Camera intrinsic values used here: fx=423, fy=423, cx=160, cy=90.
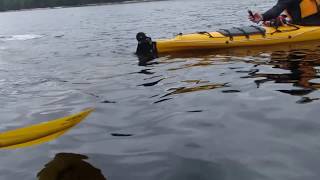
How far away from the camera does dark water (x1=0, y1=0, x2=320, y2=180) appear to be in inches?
179

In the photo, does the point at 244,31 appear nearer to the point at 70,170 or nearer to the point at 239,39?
the point at 239,39

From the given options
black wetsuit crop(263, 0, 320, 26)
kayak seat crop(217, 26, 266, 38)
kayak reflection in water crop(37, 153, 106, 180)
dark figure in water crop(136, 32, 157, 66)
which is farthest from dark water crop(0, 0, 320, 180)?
black wetsuit crop(263, 0, 320, 26)

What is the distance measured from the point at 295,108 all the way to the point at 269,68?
9.86 ft

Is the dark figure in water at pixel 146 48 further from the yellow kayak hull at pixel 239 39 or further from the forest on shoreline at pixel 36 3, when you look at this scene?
the forest on shoreline at pixel 36 3

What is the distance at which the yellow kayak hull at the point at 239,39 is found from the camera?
11.6 metres

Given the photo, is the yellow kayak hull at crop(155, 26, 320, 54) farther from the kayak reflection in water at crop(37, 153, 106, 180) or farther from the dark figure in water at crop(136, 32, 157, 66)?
the kayak reflection in water at crop(37, 153, 106, 180)

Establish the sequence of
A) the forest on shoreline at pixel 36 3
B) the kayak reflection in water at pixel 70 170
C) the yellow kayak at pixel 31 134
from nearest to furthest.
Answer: the kayak reflection in water at pixel 70 170, the yellow kayak at pixel 31 134, the forest on shoreline at pixel 36 3

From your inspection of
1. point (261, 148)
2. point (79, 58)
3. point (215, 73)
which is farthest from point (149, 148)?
point (79, 58)

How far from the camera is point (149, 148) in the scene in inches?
199

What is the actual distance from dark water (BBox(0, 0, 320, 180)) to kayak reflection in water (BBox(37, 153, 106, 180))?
0.08 feet

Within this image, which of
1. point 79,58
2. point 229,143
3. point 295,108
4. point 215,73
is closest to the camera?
point 229,143

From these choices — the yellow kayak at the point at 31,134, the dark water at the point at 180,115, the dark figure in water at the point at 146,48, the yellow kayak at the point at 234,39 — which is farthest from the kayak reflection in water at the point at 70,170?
the yellow kayak at the point at 234,39

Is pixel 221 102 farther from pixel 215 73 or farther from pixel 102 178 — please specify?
pixel 102 178

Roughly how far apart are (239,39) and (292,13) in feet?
5.70
